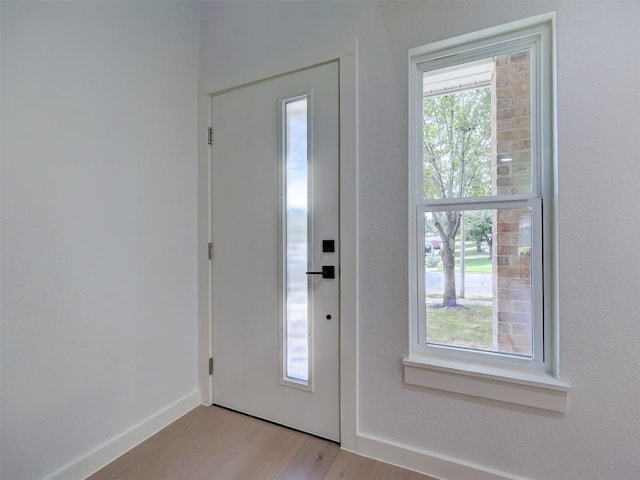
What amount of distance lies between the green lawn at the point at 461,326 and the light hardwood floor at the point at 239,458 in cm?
67

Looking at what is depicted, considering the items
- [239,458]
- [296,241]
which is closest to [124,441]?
[239,458]

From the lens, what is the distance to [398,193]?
5.05 ft

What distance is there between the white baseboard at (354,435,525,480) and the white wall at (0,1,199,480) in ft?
4.08

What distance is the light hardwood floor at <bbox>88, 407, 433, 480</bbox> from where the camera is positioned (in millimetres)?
1466

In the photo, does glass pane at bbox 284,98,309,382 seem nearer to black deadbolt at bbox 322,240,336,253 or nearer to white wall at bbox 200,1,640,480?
black deadbolt at bbox 322,240,336,253

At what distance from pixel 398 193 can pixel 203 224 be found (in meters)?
1.34

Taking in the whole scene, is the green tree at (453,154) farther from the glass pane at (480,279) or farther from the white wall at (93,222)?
the white wall at (93,222)

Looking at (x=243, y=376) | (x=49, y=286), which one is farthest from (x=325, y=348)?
(x=49, y=286)

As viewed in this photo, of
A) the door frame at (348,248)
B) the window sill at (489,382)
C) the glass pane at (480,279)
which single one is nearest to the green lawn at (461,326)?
the glass pane at (480,279)

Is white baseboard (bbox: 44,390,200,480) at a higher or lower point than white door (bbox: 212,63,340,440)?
lower

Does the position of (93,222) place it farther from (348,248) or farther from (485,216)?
(485,216)

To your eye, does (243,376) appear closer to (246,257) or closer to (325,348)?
(325,348)

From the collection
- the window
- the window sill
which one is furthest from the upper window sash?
the window sill

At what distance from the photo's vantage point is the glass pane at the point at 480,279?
1395 millimetres
